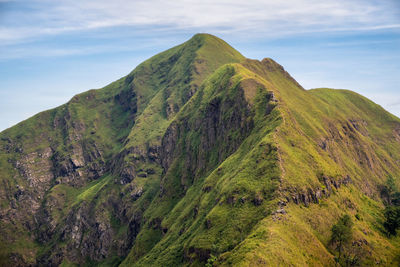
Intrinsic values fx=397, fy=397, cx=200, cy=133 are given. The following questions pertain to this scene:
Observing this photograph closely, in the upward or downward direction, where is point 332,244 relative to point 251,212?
downward

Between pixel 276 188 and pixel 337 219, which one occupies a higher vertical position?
pixel 276 188

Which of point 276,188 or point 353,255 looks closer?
point 353,255

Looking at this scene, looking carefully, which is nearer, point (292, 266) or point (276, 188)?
point (292, 266)

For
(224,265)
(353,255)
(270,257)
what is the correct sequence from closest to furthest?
(270,257) → (224,265) → (353,255)

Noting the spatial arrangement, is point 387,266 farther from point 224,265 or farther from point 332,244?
point 224,265

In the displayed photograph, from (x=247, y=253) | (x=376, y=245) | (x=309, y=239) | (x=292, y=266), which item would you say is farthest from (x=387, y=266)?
(x=247, y=253)

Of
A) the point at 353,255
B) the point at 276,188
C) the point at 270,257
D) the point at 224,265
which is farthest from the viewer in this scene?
the point at 276,188

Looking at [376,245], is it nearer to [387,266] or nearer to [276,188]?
[387,266]

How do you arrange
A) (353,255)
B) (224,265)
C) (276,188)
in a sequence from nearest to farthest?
1. (224,265)
2. (353,255)
3. (276,188)

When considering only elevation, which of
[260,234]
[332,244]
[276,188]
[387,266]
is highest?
[276,188]

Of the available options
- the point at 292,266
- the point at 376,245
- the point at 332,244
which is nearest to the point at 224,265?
the point at 292,266
